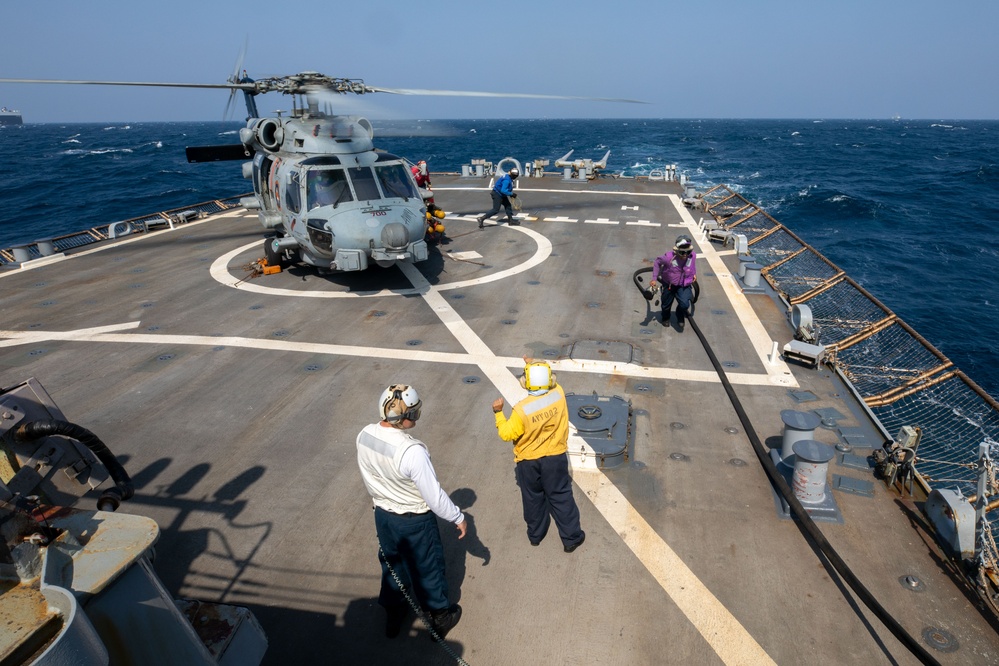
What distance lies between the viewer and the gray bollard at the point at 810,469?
5617 mm

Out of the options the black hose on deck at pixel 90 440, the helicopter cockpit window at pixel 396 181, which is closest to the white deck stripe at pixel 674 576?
the black hose on deck at pixel 90 440

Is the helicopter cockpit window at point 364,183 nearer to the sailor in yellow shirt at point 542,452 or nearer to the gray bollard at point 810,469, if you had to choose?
the sailor in yellow shirt at point 542,452

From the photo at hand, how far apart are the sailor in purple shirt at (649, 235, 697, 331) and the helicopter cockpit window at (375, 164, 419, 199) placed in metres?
6.25

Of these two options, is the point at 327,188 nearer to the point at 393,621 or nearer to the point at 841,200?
the point at 393,621

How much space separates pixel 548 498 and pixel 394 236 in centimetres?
794

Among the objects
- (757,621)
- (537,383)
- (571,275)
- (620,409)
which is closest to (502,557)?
(537,383)

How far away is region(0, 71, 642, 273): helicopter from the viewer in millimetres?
12094

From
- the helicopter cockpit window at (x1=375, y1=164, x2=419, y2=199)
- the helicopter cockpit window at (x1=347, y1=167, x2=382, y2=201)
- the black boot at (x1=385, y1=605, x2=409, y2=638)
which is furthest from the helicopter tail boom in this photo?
the black boot at (x1=385, y1=605, x2=409, y2=638)

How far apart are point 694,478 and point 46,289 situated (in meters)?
15.4

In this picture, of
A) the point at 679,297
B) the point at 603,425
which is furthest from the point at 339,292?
the point at 603,425

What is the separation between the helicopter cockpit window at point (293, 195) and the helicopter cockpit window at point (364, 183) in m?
1.27

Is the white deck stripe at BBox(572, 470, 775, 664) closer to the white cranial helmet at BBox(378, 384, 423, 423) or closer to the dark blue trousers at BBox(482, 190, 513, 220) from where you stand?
the white cranial helmet at BBox(378, 384, 423, 423)

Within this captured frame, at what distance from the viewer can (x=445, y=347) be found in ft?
33.5

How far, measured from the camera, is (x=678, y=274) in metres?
10.2
